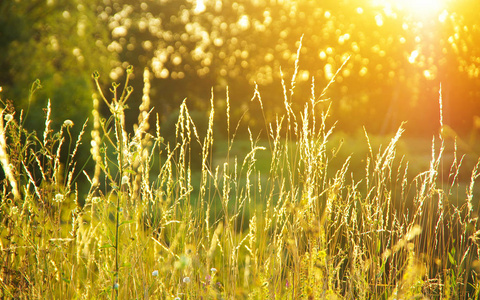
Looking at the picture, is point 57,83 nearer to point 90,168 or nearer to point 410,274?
point 90,168

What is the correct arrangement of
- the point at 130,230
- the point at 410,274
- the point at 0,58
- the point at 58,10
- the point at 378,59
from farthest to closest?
the point at 378,59 < the point at 58,10 < the point at 0,58 < the point at 130,230 < the point at 410,274

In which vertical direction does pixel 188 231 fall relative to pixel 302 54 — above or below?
below

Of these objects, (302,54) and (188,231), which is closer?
(188,231)

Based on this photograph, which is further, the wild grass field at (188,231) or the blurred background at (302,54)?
the blurred background at (302,54)

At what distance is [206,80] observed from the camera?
17.7 metres

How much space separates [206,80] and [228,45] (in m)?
1.57

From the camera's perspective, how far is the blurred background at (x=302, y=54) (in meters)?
11.6

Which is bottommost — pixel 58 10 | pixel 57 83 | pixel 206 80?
pixel 206 80

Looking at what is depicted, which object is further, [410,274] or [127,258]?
[127,258]

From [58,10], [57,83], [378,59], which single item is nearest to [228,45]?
[378,59]

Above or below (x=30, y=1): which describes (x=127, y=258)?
below

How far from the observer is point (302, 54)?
1527cm

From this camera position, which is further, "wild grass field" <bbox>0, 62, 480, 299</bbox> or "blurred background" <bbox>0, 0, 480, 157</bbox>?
"blurred background" <bbox>0, 0, 480, 157</bbox>

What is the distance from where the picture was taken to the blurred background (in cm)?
1155
